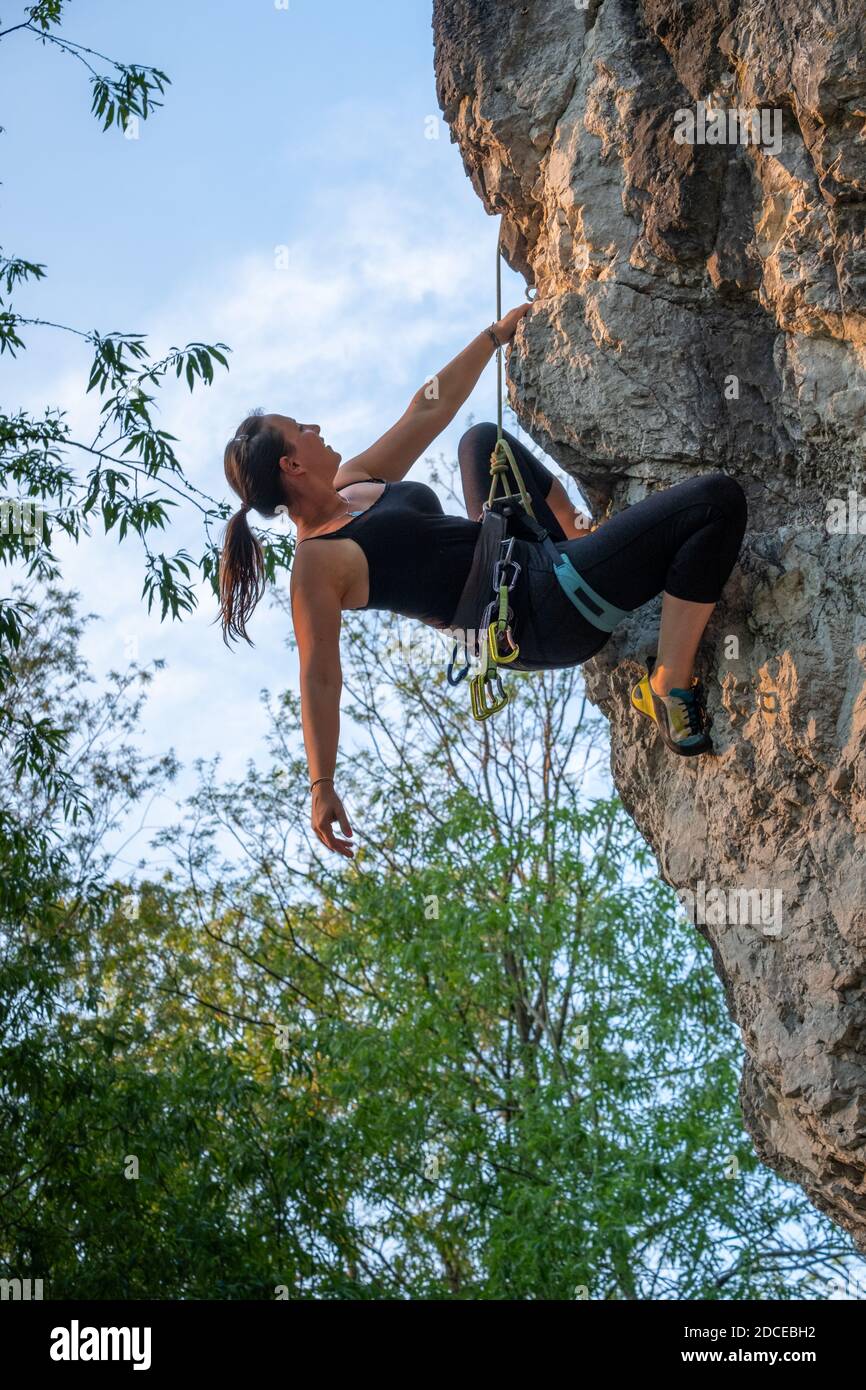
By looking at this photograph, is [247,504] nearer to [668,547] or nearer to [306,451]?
[306,451]

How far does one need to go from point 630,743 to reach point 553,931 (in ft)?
20.3

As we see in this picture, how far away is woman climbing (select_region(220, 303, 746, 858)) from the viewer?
11.3 feet

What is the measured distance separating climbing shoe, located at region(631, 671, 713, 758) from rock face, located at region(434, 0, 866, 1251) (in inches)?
2.2

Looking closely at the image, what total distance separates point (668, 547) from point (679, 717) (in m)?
0.44

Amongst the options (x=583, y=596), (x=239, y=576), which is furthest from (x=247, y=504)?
(x=583, y=596)

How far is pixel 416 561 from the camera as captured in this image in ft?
12.0

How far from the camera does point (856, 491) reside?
351 cm

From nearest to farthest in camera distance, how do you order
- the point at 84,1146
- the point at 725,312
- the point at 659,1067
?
1. the point at 725,312
2. the point at 84,1146
3. the point at 659,1067

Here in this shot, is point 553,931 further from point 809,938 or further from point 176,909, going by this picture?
point 809,938

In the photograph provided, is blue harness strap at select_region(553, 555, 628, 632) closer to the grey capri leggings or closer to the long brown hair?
the grey capri leggings

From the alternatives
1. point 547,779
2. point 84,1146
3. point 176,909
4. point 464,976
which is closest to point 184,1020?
point 176,909

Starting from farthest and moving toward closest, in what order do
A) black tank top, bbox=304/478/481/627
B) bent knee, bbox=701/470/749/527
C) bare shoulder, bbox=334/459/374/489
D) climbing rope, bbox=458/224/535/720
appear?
bare shoulder, bbox=334/459/374/489 < black tank top, bbox=304/478/481/627 < climbing rope, bbox=458/224/535/720 < bent knee, bbox=701/470/749/527

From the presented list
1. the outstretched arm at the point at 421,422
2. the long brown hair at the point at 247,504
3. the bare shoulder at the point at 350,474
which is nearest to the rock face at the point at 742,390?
the outstretched arm at the point at 421,422

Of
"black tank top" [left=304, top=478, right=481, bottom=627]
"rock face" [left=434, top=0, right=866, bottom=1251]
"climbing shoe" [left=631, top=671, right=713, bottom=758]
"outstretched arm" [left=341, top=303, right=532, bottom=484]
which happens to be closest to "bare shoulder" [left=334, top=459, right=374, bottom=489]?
"outstretched arm" [left=341, top=303, right=532, bottom=484]
